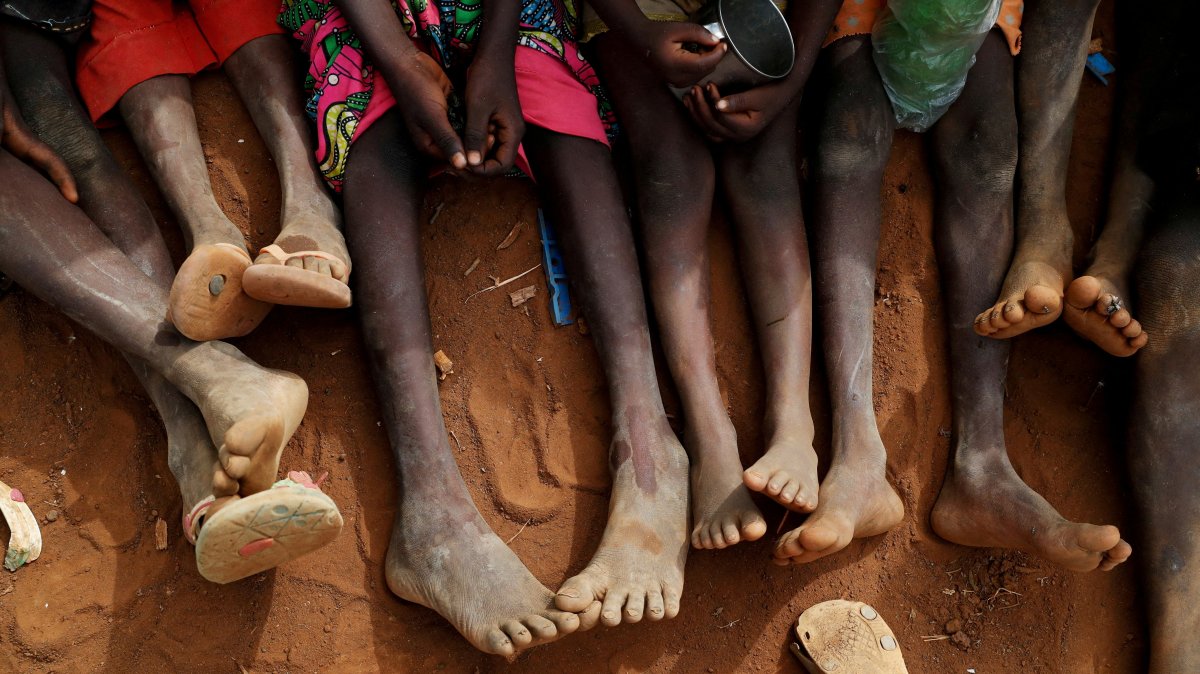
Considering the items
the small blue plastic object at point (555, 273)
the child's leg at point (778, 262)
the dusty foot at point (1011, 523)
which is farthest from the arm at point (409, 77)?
the dusty foot at point (1011, 523)

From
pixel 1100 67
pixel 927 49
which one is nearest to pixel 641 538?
pixel 927 49

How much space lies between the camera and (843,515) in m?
1.96

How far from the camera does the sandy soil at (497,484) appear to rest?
2.00m

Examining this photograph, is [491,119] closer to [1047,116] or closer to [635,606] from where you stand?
[635,606]

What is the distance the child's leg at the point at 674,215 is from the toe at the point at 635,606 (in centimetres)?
34

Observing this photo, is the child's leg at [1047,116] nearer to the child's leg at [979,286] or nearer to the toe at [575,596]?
the child's leg at [979,286]

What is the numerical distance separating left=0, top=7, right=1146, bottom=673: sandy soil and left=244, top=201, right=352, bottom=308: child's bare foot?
261mm

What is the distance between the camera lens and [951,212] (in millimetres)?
2377

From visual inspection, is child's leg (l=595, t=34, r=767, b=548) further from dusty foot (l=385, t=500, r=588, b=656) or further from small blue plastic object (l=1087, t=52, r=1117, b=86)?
small blue plastic object (l=1087, t=52, r=1117, b=86)

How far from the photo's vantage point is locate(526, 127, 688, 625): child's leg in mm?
1971

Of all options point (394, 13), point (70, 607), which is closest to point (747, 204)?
point (394, 13)

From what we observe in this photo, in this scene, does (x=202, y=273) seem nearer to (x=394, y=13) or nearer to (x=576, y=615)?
(x=394, y=13)

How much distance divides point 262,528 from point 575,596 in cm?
62

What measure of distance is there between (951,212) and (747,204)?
0.55 metres
